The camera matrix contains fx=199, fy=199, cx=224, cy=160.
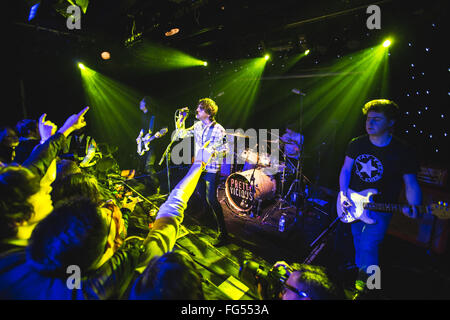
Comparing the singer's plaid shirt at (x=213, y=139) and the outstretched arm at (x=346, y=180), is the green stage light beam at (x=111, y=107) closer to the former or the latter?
the singer's plaid shirt at (x=213, y=139)

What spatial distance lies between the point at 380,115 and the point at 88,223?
2.97m

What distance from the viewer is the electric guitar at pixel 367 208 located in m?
2.06

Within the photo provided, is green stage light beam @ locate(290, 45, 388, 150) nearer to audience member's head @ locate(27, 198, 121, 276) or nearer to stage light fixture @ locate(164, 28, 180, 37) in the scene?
stage light fixture @ locate(164, 28, 180, 37)

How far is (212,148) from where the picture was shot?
320cm

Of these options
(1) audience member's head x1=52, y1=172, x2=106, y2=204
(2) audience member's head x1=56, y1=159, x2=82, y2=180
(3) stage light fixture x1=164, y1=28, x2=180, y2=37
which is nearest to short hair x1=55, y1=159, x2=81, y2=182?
(2) audience member's head x1=56, y1=159, x2=82, y2=180

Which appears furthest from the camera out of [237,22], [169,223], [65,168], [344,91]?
[344,91]

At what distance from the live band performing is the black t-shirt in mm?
17

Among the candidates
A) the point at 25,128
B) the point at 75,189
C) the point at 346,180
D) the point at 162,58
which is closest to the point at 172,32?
the point at 162,58

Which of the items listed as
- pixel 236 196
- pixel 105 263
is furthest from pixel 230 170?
pixel 105 263

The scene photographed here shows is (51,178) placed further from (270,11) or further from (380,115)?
(270,11)

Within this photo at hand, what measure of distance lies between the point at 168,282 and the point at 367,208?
2.53 meters

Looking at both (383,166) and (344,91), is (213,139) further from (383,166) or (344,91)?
(344,91)

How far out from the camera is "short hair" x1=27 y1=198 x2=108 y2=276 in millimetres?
825

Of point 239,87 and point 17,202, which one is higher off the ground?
point 239,87
